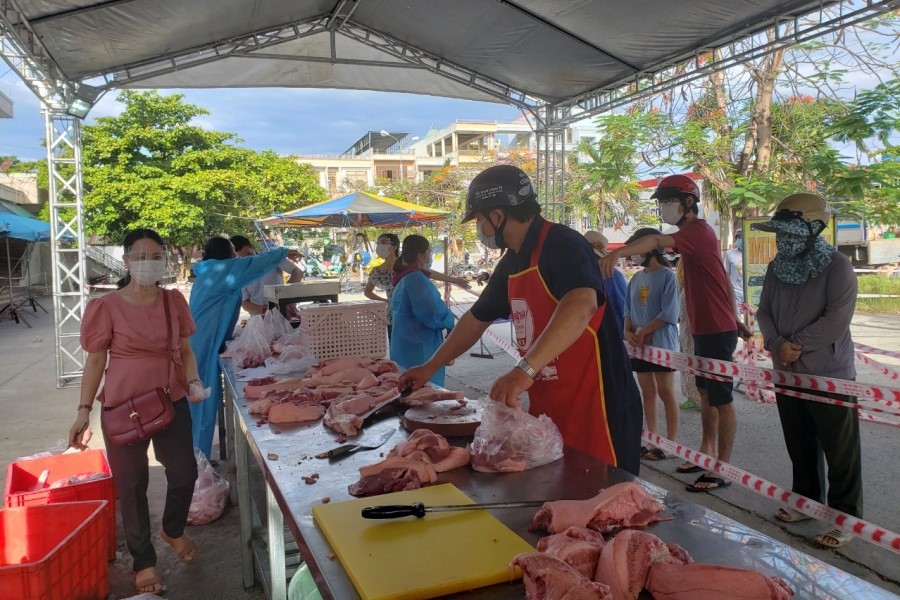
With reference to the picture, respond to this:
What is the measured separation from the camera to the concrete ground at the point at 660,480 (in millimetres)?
3604

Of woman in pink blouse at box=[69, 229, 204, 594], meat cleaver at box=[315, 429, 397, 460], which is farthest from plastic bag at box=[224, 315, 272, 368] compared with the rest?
meat cleaver at box=[315, 429, 397, 460]

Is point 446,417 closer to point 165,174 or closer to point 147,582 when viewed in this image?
point 147,582

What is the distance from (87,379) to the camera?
3463mm

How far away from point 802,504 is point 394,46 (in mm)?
6968

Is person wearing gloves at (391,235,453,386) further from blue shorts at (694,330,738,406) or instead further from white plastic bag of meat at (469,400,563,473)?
white plastic bag of meat at (469,400,563,473)

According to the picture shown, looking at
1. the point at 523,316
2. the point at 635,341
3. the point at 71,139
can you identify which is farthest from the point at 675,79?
the point at 71,139

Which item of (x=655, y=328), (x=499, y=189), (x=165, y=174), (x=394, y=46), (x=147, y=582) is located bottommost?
(x=147, y=582)

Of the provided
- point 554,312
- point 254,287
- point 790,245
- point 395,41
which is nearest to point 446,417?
point 554,312

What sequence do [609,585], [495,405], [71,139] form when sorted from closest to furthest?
[609,585] → [495,405] → [71,139]

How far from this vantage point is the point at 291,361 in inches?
161

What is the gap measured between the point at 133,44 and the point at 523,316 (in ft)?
21.1

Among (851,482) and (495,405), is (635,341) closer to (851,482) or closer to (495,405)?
(851,482)

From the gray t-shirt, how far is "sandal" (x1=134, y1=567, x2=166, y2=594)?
155 inches

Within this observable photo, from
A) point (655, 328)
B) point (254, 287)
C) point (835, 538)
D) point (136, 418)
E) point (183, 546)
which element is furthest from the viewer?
point (254, 287)
